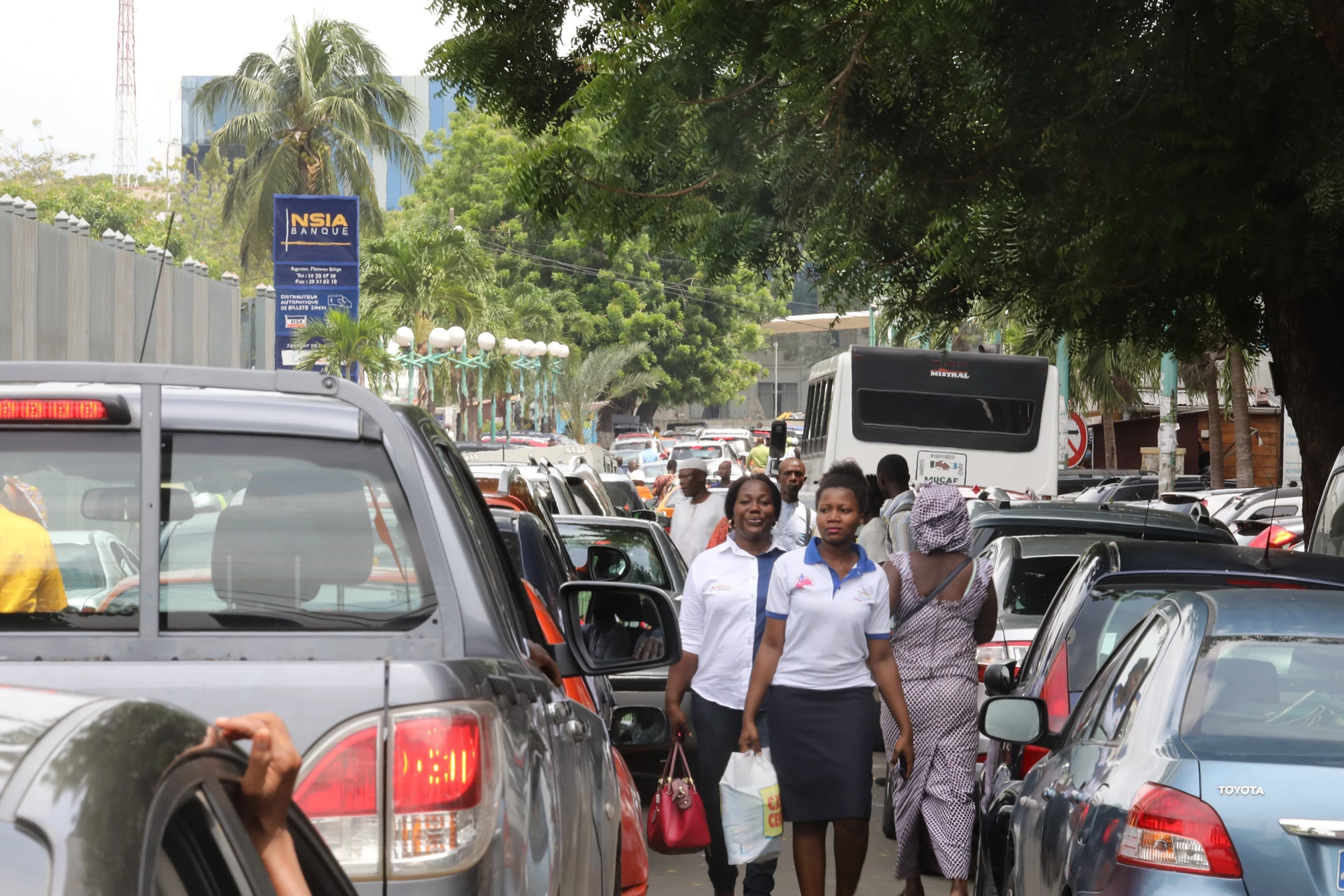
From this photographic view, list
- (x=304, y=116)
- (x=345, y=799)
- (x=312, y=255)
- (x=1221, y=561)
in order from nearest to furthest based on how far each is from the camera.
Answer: (x=345, y=799) → (x=1221, y=561) → (x=312, y=255) → (x=304, y=116)

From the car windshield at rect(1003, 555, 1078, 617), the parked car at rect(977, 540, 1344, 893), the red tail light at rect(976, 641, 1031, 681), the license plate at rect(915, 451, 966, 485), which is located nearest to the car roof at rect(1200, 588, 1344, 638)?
the parked car at rect(977, 540, 1344, 893)

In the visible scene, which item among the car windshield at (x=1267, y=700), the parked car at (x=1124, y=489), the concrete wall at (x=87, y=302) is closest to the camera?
the car windshield at (x=1267, y=700)

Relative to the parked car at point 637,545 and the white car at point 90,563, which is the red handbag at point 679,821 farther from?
the parked car at point 637,545

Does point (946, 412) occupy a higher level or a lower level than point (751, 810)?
higher

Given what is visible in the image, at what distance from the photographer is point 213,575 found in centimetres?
301

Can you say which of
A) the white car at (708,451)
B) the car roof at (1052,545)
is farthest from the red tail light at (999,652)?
the white car at (708,451)

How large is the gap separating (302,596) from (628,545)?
867 centimetres

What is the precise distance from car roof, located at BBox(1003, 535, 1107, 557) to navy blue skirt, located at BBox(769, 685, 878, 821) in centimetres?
299

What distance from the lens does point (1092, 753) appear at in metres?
4.49

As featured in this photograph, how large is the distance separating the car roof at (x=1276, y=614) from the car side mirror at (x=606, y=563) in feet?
15.5

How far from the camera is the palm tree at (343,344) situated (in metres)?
25.5

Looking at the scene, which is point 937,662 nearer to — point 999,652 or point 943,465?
point 999,652

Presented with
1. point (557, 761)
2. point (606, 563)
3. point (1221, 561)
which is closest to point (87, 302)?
point (606, 563)

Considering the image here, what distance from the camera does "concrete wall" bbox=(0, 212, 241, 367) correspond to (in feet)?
82.1
